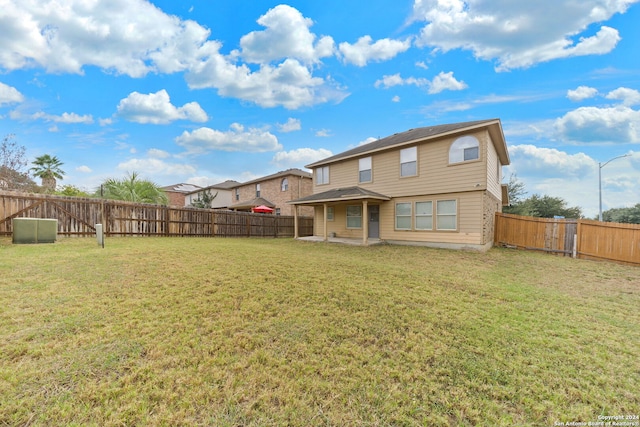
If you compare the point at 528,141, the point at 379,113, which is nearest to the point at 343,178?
the point at 379,113

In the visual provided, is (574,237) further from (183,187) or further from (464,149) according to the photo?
(183,187)

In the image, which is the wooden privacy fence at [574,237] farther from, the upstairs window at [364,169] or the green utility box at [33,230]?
the green utility box at [33,230]

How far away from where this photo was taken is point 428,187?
38.6 ft

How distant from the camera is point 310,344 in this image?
290cm

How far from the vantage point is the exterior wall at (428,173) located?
10.4 m

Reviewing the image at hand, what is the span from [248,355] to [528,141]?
2360 centimetres

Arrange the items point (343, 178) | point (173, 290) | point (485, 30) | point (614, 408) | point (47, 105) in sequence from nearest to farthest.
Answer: point (614, 408), point (173, 290), point (485, 30), point (47, 105), point (343, 178)

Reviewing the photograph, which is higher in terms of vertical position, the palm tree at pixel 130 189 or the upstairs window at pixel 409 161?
the upstairs window at pixel 409 161

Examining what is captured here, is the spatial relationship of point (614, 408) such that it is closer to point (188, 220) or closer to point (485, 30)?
point (485, 30)

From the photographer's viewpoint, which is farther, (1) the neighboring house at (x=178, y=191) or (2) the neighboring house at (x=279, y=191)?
(1) the neighboring house at (x=178, y=191)

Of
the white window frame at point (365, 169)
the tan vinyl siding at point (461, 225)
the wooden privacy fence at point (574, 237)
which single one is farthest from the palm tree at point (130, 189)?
the wooden privacy fence at point (574, 237)

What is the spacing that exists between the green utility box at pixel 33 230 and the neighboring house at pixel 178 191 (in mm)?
31196

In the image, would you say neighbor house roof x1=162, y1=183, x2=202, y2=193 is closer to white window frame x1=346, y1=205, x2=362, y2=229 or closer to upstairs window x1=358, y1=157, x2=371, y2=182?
white window frame x1=346, y1=205, x2=362, y2=229

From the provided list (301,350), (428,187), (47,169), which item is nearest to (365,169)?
(428,187)
